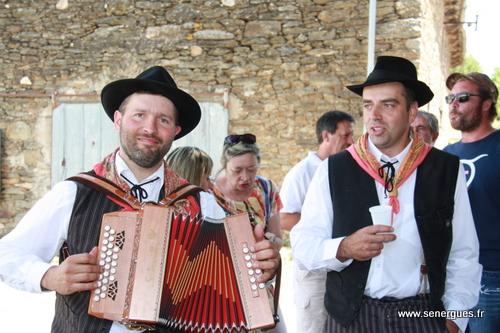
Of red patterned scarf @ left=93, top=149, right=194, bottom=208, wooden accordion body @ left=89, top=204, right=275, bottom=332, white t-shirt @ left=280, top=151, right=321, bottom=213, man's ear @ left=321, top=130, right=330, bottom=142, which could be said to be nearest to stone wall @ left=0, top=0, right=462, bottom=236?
man's ear @ left=321, top=130, right=330, bottom=142

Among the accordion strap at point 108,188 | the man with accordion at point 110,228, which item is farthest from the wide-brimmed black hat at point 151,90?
the accordion strap at point 108,188

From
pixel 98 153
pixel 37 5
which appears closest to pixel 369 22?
pixel 98 153

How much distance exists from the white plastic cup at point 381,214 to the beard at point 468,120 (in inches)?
51.7

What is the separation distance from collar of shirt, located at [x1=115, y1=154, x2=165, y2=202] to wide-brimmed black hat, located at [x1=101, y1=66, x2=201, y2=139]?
10.8 inches

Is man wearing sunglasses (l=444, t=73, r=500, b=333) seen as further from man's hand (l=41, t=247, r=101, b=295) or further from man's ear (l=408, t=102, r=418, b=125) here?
man's hand (l=41, t=247, r=101, b=295)

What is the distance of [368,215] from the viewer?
2568 mm

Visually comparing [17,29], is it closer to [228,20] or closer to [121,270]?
[228,20]

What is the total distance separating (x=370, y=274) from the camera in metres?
2.53

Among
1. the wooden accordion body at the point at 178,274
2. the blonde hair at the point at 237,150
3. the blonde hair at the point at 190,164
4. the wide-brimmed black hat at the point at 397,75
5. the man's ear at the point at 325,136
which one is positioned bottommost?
the wooden accordion body at the point at 178,274

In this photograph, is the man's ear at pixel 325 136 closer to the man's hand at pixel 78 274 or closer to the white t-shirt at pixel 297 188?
the white t-shirt at pixel 297 188

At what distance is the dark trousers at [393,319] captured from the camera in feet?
8.07

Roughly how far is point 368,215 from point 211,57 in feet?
18.7

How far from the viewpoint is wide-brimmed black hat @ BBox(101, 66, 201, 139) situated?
2406 millimetres

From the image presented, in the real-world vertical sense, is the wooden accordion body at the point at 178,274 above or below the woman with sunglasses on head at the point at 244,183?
below
